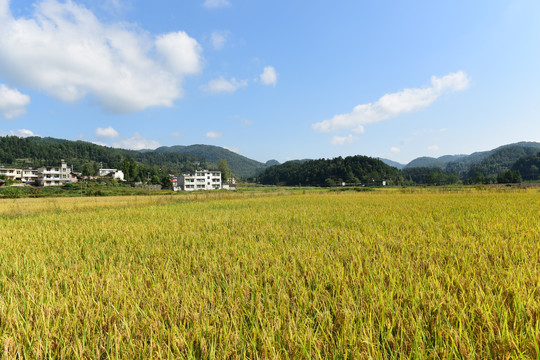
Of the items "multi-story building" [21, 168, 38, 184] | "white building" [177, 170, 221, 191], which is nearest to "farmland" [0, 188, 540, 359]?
"white building" [177, 170, 221, 191]

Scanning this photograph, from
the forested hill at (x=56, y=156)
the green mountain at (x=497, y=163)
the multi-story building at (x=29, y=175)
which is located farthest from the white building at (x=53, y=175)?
the green mountain at (x=497, y=163)

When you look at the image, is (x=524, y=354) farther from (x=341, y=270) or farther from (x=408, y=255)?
(x=408, y=255)

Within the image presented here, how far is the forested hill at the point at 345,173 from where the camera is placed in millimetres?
108125

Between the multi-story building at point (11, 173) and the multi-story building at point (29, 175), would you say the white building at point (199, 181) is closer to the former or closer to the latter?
the multi-story building at point (29, 175)

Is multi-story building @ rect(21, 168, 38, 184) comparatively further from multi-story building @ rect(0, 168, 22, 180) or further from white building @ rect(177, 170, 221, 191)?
white building @ rect(177, 170, 221, 191)

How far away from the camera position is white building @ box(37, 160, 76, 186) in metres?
82.8

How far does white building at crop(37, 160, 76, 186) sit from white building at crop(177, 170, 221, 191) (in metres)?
44.8

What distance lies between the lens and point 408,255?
125 inches

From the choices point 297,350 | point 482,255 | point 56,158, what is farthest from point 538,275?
point 56,158

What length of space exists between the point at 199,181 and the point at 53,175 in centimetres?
5651

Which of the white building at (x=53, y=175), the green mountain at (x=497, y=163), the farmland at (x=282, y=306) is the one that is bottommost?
the farmland at (x=282, y=306)

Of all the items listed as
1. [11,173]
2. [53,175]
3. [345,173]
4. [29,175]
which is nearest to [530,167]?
[345,173]

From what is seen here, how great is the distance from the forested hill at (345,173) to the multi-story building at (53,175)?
96049mm

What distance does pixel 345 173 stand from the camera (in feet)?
366
